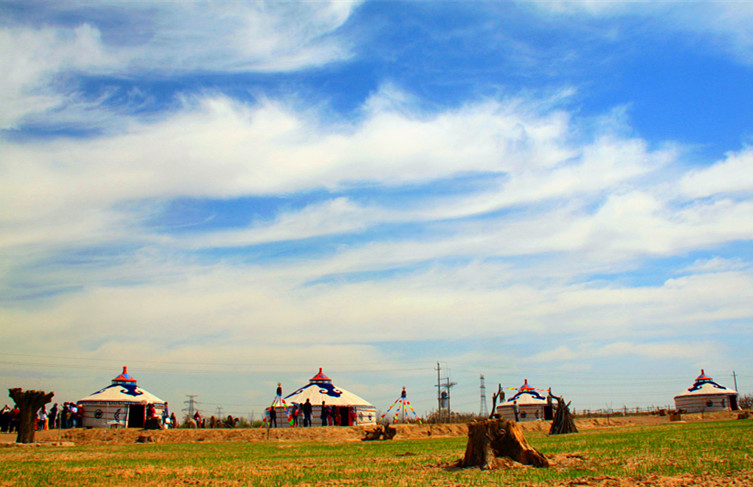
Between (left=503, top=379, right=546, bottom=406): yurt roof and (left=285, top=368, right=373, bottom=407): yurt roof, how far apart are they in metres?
22.9

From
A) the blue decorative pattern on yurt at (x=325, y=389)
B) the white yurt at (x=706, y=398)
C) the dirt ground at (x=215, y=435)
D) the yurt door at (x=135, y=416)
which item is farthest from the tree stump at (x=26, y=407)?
the white yurt at (x=706, y=398)

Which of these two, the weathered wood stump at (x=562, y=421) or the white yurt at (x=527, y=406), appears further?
the white yurt at (x=527, y=406)

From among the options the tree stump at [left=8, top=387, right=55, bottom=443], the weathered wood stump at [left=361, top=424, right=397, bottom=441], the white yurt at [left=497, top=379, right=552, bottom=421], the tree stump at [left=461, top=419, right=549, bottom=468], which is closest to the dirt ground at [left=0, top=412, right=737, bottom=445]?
the weathered wood stump at [left=361, top=424, right=397, bottom=441]

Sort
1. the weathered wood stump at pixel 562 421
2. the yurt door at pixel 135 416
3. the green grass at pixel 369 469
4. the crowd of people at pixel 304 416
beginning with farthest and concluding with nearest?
the yurt door at pixel 135 416 < the crowd of people at pixel 304 416 < the weathered wood stump at pixel 562 421 < the green grass at pixel 369 469

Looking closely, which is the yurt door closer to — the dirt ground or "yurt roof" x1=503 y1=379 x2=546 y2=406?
the dirt ground

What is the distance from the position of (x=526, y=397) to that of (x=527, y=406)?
150 centimetres

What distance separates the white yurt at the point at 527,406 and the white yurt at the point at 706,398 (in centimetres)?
1520

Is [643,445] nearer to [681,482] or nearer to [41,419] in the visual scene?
[681,482]

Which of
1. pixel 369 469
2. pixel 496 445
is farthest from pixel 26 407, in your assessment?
pixel 496 445

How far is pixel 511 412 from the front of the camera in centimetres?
7188

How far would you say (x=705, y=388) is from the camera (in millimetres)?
72375

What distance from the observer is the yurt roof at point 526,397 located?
7162 cm

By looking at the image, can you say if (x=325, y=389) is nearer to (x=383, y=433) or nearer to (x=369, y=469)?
(x=383, y=433)

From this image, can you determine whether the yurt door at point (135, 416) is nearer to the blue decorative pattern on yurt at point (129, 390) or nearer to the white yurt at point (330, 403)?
the blue decorative pattern on yurt at point (129, 390)
